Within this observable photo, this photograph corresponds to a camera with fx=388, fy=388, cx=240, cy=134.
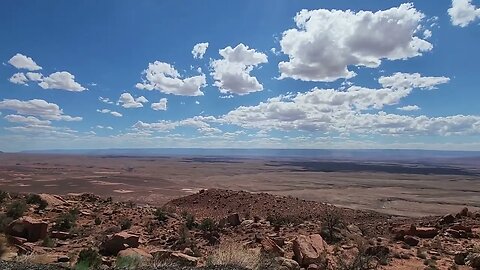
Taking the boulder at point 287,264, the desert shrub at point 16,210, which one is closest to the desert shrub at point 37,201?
the desert shrub at point 16,210

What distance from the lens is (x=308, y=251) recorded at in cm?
1184

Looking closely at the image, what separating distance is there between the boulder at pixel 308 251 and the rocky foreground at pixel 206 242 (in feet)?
0.10

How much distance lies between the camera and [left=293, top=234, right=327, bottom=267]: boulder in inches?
450

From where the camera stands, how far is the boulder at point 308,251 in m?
11.4

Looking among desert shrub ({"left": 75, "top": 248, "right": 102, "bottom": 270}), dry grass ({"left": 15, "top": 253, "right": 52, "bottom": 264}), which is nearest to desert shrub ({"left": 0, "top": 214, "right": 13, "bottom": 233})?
dry grass ({"left": 15, "top": 253, "right": 52, "bottom": 264})

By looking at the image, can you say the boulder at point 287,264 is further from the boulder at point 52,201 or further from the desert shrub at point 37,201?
the boulder at point 52,201

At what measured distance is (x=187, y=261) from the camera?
413 inches

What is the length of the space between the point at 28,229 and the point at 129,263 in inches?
275

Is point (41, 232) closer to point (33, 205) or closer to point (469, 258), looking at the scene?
point (33, 205)

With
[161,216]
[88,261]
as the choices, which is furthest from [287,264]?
[161,216]

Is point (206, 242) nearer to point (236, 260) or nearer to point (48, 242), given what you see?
point (48, 242)

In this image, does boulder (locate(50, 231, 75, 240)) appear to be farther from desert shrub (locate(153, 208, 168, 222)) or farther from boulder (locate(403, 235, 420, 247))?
boulder (locate(403, 235, 420, 247))

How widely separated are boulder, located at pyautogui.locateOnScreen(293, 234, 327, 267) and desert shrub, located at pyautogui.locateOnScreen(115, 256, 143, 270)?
4717 millimetres

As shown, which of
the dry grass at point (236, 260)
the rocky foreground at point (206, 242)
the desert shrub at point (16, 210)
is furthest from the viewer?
the desert shrub at point (16, 210)
